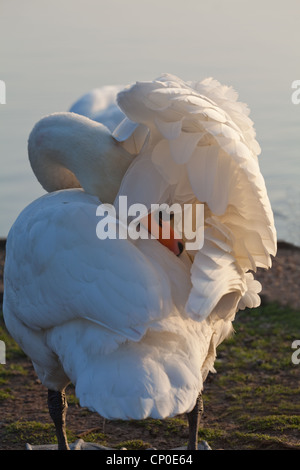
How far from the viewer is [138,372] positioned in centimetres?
425

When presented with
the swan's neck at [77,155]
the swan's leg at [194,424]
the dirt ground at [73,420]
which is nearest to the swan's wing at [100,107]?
the swan's neck at [77,155]

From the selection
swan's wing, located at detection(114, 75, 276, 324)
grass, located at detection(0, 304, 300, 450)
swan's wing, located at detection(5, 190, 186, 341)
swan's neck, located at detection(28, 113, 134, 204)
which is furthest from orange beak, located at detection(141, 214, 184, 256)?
grass, located at detection(0, 304, 300, 450)

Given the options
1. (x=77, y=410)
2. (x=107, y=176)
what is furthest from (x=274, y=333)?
(x=107, y=176)

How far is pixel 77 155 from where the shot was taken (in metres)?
5.60

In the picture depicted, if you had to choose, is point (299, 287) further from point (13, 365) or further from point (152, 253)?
point (152, 253)

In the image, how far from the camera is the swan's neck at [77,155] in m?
5.46

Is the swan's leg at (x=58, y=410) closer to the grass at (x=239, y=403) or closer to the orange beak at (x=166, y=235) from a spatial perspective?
the grass at (x=239, y=403)

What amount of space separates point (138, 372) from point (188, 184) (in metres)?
1.19

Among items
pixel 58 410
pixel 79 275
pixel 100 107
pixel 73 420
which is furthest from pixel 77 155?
pixel 73 420

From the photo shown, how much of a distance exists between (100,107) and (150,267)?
2.25 meters

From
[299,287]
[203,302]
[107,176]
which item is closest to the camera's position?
[203,302]

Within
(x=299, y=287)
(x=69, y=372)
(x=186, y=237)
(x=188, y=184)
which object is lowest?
(x=299, y=287)

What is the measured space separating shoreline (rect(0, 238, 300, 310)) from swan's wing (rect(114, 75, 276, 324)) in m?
4.75

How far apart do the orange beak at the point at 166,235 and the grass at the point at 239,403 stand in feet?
6.03
